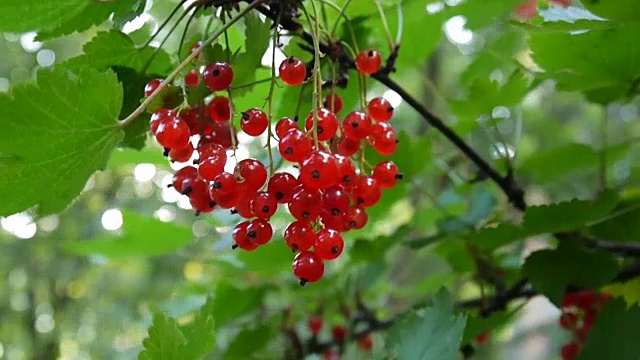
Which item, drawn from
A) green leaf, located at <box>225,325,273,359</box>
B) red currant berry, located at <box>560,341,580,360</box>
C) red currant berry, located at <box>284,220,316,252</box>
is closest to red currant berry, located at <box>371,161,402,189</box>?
red currant berry, located at <box>284,220,316,252</box>

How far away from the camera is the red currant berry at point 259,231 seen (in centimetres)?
51

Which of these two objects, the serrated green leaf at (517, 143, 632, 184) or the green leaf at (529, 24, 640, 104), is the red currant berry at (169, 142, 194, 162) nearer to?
the green leaf at (529, 24, 640, 104)

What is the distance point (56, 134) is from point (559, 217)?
20.2 inches

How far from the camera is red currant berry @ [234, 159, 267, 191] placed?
1.64ft

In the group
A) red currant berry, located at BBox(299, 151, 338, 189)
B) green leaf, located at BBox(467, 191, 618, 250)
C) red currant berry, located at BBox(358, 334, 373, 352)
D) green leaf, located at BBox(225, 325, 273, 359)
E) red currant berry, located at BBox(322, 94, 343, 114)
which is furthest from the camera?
red currant berry, located at BBox(358, 334, 373, 352)

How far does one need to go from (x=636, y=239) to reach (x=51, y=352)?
265cm

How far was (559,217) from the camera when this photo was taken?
685 mm

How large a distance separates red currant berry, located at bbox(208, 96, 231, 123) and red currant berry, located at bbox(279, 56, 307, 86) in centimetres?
8

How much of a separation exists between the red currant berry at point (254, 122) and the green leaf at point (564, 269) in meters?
0.38

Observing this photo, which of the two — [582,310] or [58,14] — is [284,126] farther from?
[582,310]

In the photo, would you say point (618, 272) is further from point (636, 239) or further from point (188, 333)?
point (188, 333)

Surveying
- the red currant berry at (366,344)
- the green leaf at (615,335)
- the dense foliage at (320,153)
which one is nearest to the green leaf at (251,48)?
the dense foliage at (320,153)

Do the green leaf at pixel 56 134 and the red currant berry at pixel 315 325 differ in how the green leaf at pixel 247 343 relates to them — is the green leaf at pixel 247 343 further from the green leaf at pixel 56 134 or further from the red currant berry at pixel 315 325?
the green leaf at pixel 56 134

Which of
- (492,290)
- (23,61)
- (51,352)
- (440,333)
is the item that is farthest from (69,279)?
(440,333)
